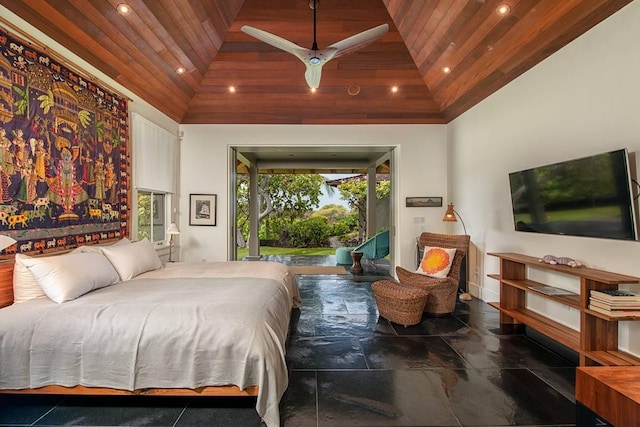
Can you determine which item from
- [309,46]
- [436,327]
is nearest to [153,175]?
[309,46]

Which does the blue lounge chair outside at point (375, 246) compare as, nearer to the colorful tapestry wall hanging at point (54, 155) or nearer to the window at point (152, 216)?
the window at point (152, 216)

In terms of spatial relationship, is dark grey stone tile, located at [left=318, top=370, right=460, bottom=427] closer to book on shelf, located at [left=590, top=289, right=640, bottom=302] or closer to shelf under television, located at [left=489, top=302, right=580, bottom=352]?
shelf under television, located at [left=489, top=302, right=580, bottom=352]

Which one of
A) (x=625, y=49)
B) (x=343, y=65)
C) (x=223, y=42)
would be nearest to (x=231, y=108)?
(x=223, y=42)

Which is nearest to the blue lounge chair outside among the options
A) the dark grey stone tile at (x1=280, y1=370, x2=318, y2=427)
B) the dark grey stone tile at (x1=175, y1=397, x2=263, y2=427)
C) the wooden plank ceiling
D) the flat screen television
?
the wooden plank ceiling

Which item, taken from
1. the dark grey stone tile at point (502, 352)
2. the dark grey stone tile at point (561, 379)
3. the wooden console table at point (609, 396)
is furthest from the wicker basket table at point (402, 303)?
the wooden console table at point (609, 396)

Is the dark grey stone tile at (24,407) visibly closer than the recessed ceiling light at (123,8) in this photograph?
Yes

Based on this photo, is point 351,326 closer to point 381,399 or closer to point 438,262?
point 381,399

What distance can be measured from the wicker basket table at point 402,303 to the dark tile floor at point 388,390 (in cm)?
14

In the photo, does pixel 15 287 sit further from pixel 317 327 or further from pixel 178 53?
pixel 178 53

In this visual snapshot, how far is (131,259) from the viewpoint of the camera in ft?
10.5

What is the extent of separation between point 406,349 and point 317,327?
99 centimetres

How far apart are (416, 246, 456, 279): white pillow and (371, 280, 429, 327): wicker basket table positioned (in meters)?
0.52

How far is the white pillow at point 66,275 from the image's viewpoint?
2279mm

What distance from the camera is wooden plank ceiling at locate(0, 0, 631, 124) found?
3002 millimetres
